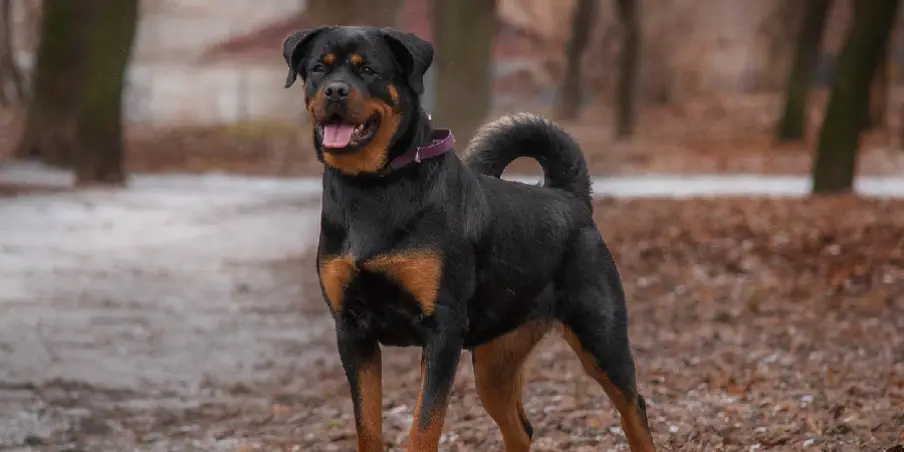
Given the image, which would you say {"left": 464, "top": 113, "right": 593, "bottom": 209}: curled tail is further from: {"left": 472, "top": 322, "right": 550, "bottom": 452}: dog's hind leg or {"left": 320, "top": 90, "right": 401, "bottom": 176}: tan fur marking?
{"left": 320, "top": 90, "right": 401, "bottom": 176}: tan fur marking

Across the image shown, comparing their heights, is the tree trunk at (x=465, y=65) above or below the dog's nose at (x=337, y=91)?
below

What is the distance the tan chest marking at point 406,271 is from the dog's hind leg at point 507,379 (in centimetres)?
82

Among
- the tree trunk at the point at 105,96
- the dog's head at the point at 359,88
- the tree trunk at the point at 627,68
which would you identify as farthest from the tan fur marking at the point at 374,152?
the tree trunk at the point at 627,68

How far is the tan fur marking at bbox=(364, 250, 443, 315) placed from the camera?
193 inches

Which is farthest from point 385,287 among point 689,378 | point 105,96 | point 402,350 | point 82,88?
point 82,88

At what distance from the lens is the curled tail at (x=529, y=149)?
6121mm

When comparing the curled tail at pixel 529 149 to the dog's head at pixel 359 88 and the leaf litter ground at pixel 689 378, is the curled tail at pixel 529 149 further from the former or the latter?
the leaf litter ground at pixel 689 378

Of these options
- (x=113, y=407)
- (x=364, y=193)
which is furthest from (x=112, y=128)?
(x=364, y=193)

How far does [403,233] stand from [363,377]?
579 mm

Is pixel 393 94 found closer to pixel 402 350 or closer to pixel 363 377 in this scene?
pixel 363 377

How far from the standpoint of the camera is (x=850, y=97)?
17844 mm

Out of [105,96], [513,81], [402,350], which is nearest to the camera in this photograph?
[402,350]

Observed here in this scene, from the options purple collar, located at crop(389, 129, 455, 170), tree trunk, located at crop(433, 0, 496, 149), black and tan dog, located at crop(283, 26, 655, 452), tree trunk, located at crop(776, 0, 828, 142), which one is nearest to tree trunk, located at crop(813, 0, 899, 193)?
tree trunk, located at crop(433, 0, 496, 149)

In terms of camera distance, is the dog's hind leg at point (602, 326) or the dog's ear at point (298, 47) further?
the dog's hind leg at point (602, 326)
